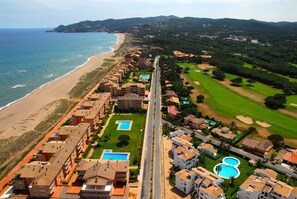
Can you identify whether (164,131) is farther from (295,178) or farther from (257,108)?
(257,108)

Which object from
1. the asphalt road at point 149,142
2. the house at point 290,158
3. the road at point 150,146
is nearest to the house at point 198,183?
the road at point 150,146

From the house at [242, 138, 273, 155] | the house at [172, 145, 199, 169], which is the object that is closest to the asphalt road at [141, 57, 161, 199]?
the house at [172, 145, 199, 169]

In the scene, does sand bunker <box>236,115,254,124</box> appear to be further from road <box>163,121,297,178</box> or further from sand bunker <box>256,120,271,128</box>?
road <box>163,121,297,178</box>

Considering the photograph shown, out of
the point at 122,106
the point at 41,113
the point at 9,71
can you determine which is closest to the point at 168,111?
the point at 122,106

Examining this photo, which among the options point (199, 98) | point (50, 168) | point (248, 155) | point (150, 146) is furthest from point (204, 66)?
point (50, 168)

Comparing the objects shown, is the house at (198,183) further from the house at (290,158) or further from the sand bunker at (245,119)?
the sand bunker at (245,119)

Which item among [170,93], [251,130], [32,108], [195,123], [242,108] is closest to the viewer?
[251,130]

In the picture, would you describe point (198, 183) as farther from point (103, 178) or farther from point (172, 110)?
point (172, 110)

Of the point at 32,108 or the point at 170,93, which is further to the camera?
the point at 170,93
